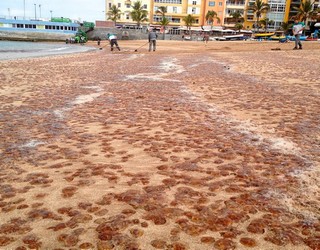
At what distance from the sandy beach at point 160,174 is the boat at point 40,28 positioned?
73.9 m

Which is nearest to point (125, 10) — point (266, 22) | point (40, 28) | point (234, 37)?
point (40, 28)

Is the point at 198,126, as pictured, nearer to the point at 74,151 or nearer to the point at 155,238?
the point at 74,151

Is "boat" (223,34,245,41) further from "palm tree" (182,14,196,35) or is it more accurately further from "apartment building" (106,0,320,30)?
"apartment building" (106,0,320,30)

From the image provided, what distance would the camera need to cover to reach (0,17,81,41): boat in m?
73.3

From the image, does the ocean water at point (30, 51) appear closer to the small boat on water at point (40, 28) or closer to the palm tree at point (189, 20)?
the small boat on water at point (40, 28)

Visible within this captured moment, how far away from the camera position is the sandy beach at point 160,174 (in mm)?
2246

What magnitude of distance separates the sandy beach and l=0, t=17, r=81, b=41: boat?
2908 inches

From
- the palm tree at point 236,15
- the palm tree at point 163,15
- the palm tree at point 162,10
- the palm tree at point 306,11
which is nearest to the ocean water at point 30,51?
the palm tree at point 163,15

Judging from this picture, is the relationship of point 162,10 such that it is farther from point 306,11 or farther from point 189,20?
point 306,11

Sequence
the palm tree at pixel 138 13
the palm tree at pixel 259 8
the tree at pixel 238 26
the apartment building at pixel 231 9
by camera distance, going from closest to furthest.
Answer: the palm tree at pixel 259 8, the tree at pixel 238 26, the palm tree at pixel 138 13, the apartment building at pixel 231 9

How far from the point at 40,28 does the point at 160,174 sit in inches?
3425

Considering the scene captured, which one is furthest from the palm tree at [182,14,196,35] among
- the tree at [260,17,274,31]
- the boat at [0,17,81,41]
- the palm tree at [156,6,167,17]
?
the boat at [0,17,81,41]

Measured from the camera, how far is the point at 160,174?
3.28 metres

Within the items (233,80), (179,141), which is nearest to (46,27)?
(233,80)
